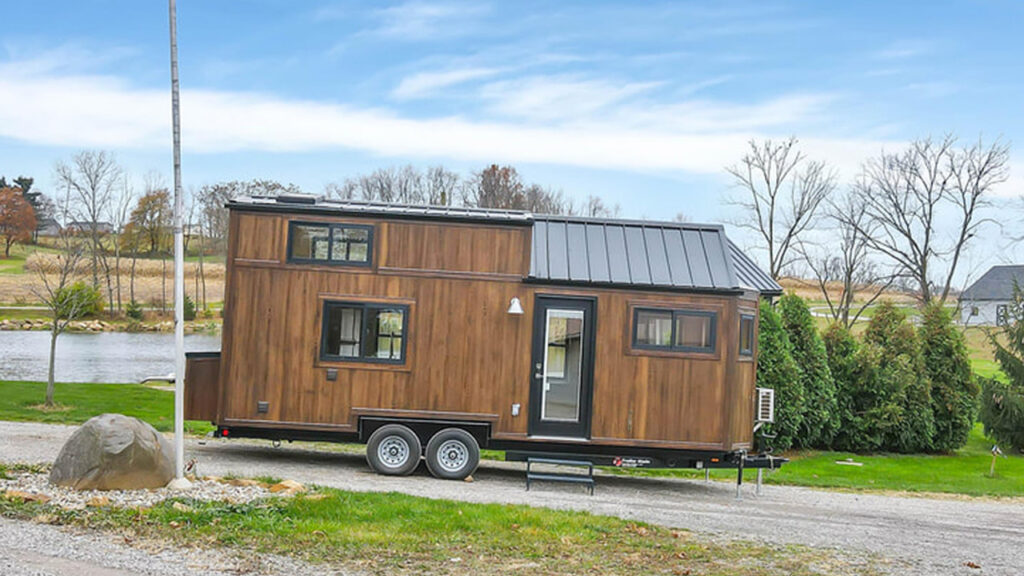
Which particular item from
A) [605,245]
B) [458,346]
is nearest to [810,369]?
[605,245]

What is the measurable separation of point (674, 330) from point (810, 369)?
305 inches

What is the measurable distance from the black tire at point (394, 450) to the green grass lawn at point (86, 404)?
4.99 m

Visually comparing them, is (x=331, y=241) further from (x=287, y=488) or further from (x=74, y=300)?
(x=74, y=300)

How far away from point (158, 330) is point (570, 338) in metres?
39.2

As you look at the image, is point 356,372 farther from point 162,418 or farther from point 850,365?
point 850,365

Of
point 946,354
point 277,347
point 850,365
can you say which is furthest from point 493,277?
point 946,354

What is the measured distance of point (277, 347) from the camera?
12.4 metres

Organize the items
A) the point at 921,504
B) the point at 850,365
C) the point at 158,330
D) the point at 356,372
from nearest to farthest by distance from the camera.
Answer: the point at 356,372 → the point at 921,504 → the point at 850,365 → the point at 158,330

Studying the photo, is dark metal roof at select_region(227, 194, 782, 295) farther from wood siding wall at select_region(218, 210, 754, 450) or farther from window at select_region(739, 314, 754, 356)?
window at select_region(739, 314, 754, 356)

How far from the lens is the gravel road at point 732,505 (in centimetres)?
921

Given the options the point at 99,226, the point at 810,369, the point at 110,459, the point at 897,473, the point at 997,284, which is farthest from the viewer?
the point at 997,284

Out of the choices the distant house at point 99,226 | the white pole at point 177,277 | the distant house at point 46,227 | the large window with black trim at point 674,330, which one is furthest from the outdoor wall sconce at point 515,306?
the distant house at point 46,227

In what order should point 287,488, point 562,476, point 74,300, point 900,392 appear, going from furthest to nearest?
1. point 900,392
2. point 74,300
3. point 562,476
4. point 287,488

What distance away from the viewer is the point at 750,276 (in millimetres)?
13656
